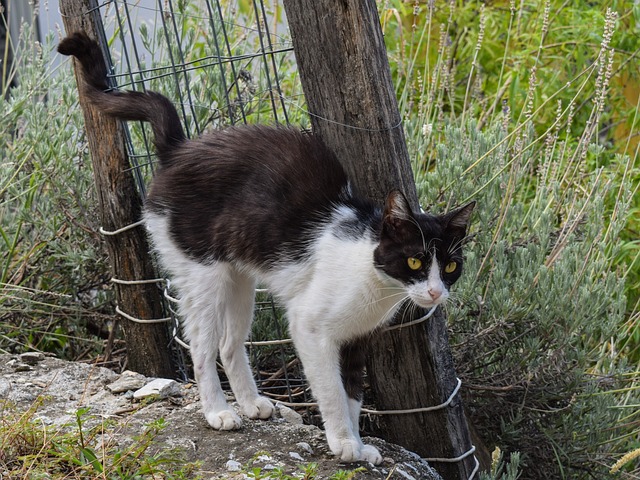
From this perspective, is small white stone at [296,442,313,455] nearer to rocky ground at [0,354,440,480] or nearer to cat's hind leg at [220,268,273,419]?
rocky ground at [0,354,440,480]

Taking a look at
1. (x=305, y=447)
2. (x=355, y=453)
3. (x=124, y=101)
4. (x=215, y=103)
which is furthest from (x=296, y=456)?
(x=215, y=103)

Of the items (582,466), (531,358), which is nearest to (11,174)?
(531,358)

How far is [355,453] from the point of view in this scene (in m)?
2.70

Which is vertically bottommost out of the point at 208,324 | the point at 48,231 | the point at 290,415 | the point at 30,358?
the point at 290,415

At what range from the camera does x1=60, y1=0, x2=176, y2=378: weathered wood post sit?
10.8 feet

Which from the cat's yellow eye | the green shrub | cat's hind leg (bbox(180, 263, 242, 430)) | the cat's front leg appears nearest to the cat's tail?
cat's hind leg (bbox(180, 263, 242, 430))

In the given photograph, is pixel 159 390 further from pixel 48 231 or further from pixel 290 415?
pixel 48 231

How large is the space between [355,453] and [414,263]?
2.07 feet

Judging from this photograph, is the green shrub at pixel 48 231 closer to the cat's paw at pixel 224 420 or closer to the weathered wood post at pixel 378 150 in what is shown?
the cat's paw at pixel 224 420

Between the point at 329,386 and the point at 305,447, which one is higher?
the point at 329,386

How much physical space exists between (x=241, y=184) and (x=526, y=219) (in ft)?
4.32

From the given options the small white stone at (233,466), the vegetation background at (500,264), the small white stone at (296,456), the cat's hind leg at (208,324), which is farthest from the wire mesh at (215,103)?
the small white stone at (233,466)

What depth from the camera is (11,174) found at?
3.88 m

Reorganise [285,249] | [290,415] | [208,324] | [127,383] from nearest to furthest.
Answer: [285,249] < [208,324] < [290,415] < [127,383]
